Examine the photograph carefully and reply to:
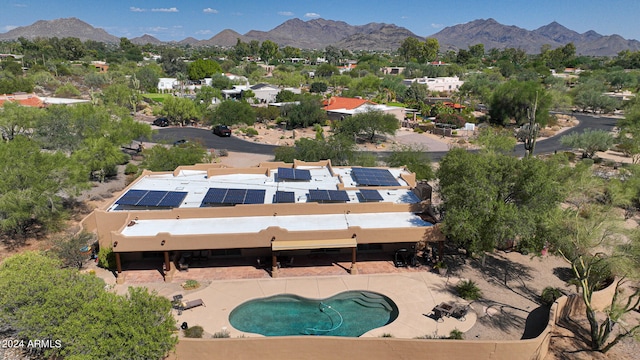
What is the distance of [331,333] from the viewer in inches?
826

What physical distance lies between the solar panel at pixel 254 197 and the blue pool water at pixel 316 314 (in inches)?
296

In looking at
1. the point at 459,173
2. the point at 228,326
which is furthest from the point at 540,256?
the point at 228,326

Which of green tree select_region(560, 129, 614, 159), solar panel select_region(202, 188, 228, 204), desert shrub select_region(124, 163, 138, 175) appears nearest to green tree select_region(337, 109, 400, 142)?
green tree select_region(560, 129, 614, 159)

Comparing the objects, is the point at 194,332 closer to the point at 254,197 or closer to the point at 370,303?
the point at 370,303

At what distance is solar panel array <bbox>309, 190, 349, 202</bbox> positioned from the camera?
29.1 metres

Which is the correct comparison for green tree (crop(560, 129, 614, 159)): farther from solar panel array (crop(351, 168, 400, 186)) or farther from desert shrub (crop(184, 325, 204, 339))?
desert shrub (crop(184, 325, 204, 339))

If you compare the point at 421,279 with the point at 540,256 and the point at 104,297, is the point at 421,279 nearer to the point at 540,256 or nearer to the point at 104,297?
the point at 540,256

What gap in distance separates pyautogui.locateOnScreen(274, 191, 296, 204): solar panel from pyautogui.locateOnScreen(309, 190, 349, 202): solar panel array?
132 cm

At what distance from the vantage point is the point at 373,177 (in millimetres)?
34562

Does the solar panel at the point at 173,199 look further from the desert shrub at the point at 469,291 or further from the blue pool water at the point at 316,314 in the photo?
the desert shrub at the point at 469,291

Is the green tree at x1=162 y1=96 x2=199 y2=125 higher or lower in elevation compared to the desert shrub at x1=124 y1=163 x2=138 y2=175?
higher

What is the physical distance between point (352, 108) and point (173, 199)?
54303 millimetres

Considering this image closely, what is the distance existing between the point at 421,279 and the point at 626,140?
49.0 meters

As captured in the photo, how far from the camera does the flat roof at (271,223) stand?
26.1 meters
